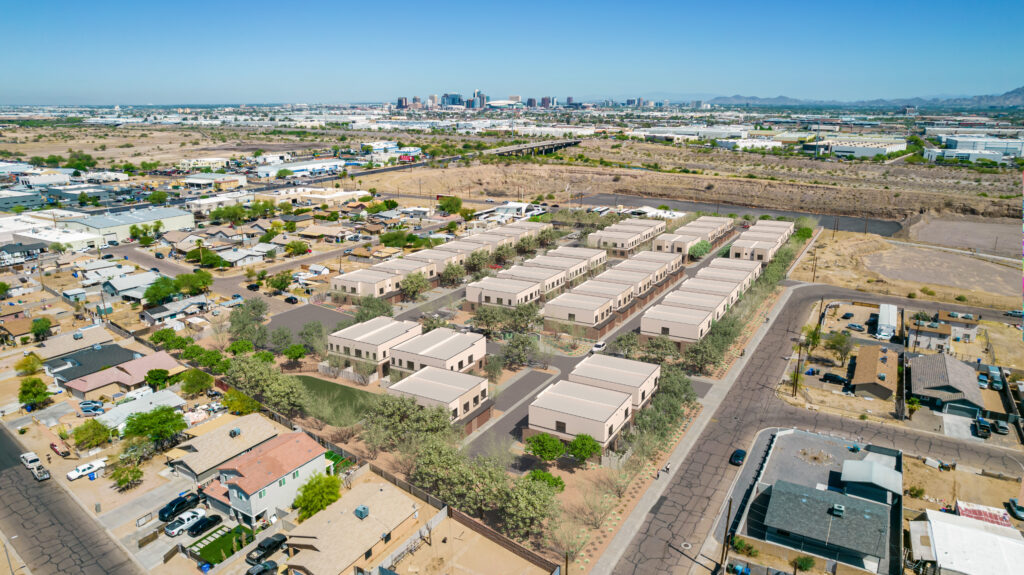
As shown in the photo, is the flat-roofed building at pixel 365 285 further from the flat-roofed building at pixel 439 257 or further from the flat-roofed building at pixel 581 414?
the flat-roofed building at pixel 581 414

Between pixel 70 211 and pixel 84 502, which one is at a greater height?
pixel 70 211

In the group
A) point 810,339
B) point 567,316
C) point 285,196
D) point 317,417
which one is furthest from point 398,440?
point 285,196

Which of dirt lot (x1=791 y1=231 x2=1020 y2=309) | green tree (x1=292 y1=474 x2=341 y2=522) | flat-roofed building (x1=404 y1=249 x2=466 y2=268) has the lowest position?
green tree (x1=292 y1=474 x2=341 y2=522)

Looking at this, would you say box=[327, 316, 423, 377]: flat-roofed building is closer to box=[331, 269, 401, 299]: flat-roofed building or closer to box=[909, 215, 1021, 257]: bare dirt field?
box=[331, 269, 401, 299]: flat-roofed building

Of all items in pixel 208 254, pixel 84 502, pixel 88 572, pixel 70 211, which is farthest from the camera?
pixel 70 211

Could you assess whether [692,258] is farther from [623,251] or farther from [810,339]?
[810,339]

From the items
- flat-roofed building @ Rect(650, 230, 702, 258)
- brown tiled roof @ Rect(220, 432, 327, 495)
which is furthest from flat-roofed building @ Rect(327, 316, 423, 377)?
flat-roofed building @ Rect(650, 230, 702, 258)

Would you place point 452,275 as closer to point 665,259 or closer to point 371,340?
point 371,340
